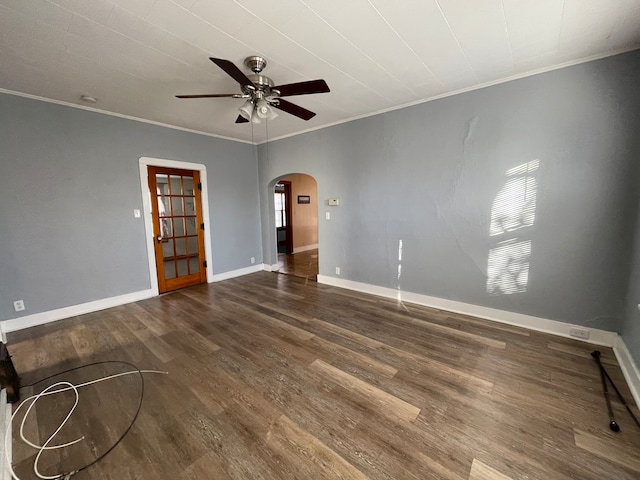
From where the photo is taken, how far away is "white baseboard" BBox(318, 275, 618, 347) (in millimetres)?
2512

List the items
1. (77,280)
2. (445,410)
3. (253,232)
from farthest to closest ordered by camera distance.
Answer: (253,232) → (77,280) → (445,410)

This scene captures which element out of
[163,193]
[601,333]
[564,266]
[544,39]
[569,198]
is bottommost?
[601,333]

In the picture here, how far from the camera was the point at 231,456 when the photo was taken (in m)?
1.46

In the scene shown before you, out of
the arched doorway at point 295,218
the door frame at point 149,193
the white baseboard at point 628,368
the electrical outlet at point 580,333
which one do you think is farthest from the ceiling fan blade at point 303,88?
the arched doorway at point 295,218

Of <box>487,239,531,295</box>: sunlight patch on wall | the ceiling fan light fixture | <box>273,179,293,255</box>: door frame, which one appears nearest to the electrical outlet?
<box>487,239,531,295</box>: sunlight patch on wall

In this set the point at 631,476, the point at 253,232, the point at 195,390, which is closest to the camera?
the point at 631,476

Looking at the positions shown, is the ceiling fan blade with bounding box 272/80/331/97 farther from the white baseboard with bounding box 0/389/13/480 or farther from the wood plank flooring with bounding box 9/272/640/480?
the white baseboard with bounding box 0/389/13/480

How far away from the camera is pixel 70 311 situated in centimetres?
336

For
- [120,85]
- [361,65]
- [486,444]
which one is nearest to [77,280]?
[120,85]

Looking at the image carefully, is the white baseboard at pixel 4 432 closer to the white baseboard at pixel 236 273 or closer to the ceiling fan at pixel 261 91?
the ceiling fan at pixel 261 91

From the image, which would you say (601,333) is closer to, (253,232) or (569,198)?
(569,198)

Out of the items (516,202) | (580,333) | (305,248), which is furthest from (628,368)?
(305,248)

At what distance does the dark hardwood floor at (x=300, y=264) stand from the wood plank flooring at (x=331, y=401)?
2.16 meters

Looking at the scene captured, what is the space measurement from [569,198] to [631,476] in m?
2.21
